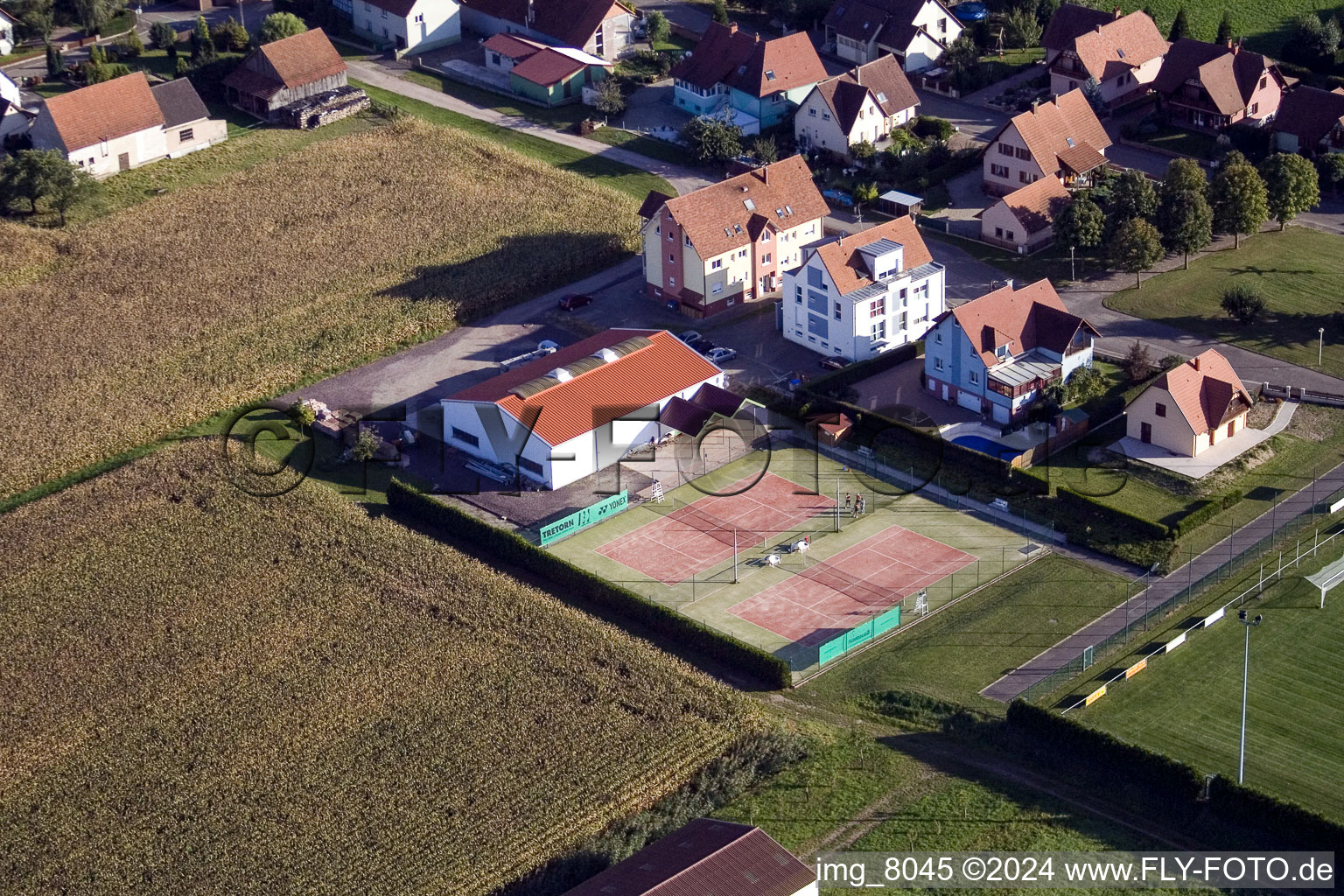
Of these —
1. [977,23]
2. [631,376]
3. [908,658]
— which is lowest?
[908,658]

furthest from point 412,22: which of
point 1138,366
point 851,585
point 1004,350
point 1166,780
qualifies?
point 1166,780

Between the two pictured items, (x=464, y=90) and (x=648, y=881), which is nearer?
(x=648, y=881)

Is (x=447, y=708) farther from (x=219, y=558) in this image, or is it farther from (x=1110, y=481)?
(x=1110, y=481)

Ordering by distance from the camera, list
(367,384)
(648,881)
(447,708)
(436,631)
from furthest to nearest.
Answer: (367,384) → (436,631) → (447,708) → (648,881)

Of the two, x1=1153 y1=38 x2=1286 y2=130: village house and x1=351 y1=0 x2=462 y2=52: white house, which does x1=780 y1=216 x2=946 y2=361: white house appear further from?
x1=351 y1=0 x2=462 y2=52: white house

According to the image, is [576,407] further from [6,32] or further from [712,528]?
[6,32]

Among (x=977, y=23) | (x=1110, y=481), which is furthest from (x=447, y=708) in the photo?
(x=977, y=23)

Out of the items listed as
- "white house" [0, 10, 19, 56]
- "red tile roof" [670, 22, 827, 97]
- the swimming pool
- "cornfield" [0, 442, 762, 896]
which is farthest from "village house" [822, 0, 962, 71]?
"white house" [0, 10, 19, 56]
